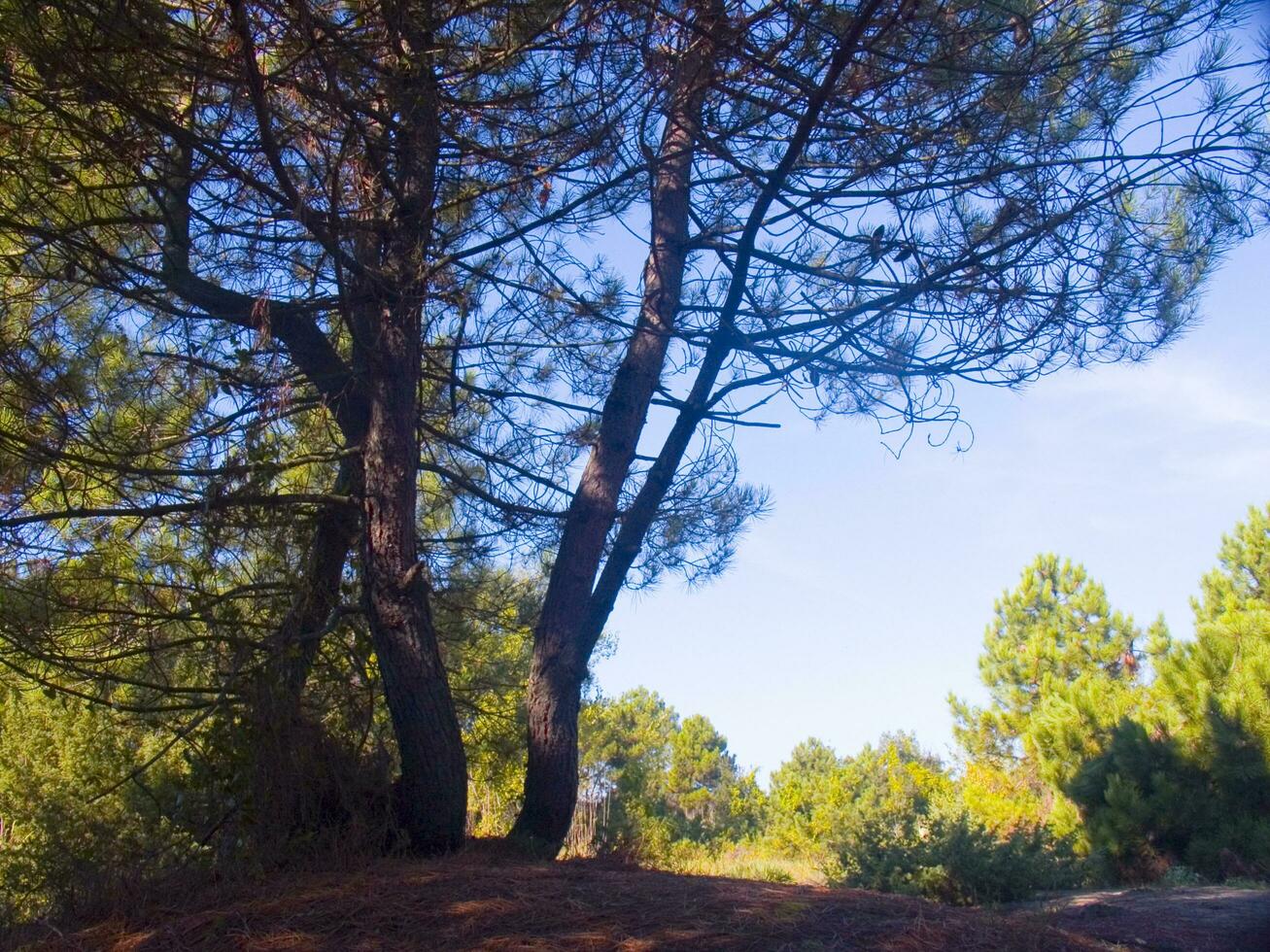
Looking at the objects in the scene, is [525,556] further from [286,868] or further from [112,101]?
[112,101]

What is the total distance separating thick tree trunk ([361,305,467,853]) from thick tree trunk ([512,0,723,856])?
1.89 feet

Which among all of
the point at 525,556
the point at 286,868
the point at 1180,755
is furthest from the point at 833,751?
the point at 286,868

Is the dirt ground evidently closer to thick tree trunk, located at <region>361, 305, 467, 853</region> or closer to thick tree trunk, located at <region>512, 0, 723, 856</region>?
thick tree trunk, located at <region>512, 0, 723, 856</region>

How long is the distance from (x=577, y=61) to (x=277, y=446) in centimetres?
270

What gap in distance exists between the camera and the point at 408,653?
16.7 ft

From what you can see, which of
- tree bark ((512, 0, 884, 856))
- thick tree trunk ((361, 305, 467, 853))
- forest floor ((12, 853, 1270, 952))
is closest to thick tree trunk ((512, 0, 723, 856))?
tree bark ((512, 0, 884, 856))

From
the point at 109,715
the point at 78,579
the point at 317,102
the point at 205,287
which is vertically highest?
the point at 317,102

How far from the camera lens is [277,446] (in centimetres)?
593

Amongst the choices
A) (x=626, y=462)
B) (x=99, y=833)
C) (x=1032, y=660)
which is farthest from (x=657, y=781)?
(x=99, y=833)

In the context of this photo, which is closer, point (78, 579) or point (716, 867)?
point (78, 579)

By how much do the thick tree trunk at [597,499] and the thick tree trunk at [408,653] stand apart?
0.58 metres

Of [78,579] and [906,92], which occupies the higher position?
[906,92]

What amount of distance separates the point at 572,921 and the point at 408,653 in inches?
68.9

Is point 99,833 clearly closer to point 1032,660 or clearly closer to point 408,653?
point 408,653
